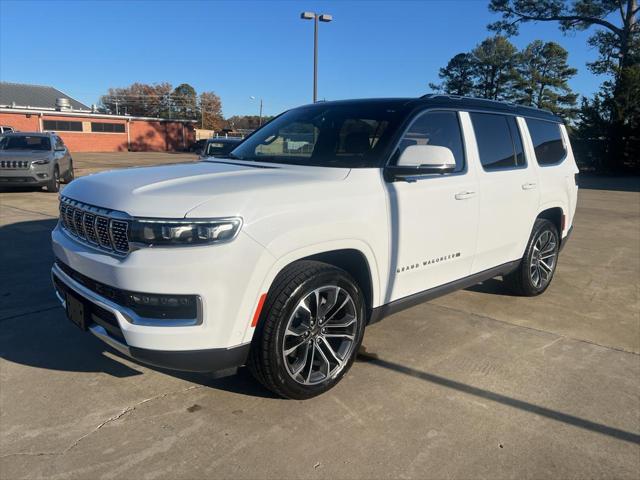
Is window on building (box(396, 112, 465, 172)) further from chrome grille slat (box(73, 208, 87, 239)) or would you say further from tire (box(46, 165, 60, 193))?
tire (box(46, 165, 60, 193))

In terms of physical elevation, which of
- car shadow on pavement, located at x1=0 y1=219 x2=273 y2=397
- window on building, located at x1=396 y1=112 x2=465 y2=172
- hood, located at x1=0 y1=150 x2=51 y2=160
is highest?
window on building, located at x1=396 y1=112 x2=465 y2=172

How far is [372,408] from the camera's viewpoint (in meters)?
3.01

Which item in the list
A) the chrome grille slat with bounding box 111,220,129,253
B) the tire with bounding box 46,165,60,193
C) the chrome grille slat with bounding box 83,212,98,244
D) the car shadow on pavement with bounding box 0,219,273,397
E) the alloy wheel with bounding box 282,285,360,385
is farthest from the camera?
the tire with bounding box 46,165,60,193

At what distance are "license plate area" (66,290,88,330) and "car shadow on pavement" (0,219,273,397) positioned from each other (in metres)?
0.57

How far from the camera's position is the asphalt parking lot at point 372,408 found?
2.51 meters

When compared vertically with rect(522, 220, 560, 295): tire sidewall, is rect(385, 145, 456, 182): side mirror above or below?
above

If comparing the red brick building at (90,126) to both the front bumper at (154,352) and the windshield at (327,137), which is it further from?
the front bumper at (154,352)

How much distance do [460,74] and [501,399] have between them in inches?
1670

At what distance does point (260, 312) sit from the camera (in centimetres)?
271

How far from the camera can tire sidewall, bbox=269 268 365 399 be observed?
2.77 meters

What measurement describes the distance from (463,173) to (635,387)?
1.87 metres

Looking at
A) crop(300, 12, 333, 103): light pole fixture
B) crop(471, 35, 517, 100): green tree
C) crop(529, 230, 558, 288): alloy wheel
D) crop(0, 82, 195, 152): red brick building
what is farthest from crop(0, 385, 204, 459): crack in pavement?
crop(0, 82, 195, 152): red brick building

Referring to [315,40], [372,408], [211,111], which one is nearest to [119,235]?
[372,408]

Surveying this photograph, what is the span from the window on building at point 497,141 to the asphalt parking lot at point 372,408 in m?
1.39
